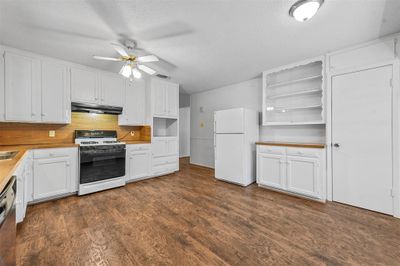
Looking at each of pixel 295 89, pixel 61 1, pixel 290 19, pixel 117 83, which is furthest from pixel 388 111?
pixel 117 83

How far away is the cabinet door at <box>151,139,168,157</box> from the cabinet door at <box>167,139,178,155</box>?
75 mm

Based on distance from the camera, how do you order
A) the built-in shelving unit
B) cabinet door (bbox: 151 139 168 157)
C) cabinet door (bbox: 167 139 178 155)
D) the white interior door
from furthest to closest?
cabinet door (bbox: 167 139 178 155) → cabinet door (bbox: 151 139 168 157) → the built-in shelving unit → the white interior door

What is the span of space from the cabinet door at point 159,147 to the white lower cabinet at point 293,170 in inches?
89.0

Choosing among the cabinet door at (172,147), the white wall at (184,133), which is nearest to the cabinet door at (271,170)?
the cabinet door at (172,147)

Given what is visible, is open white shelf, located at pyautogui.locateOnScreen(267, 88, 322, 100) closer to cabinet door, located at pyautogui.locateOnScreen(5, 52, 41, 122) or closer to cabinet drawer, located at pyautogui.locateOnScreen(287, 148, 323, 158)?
cabinet drawer, located at pyautogui.locateOnScreen(287, 148, 323, 158)

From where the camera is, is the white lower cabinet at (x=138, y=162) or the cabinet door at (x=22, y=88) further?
the white lower cabinet at (x=138, y=162)

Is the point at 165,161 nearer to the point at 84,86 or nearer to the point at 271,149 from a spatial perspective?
the point at 84,86

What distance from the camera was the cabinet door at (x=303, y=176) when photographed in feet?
8.97

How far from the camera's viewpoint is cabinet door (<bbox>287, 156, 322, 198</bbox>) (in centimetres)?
273

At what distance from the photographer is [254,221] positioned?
7.08 feet

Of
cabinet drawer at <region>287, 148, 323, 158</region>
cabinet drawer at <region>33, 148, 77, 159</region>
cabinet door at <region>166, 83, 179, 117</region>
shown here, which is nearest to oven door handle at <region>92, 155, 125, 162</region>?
cabinet drawer at <region>33, 148, 77, 159</region>

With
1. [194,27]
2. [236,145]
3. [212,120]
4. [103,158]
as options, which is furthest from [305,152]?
[103,158]

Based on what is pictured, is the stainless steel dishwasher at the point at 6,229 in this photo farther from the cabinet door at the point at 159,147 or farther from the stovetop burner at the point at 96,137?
the cabinet door at the point at 159,147

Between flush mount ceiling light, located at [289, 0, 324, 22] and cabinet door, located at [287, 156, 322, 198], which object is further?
cabinet door, located at [287, 156, 322, 198]
